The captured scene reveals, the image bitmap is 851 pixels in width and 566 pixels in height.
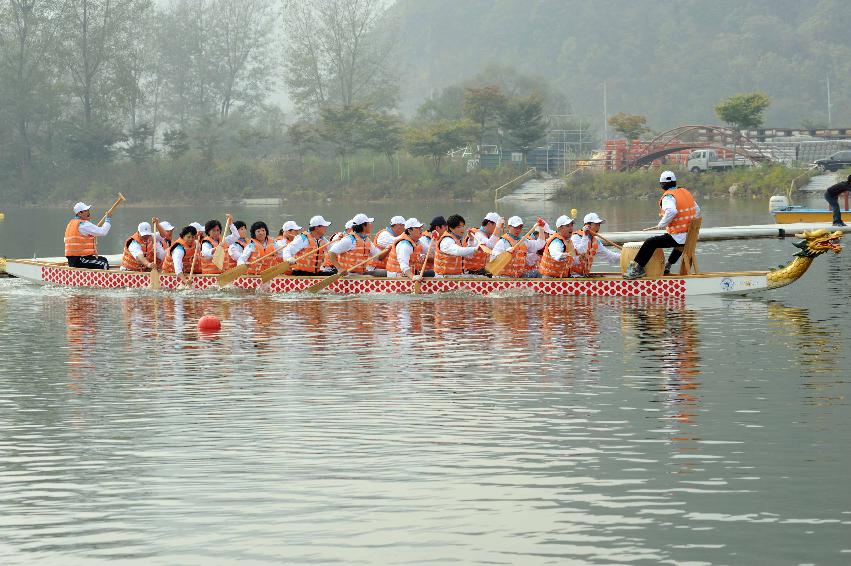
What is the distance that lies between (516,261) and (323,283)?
390 cm

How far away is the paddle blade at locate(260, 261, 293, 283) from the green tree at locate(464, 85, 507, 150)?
62652 millimetres

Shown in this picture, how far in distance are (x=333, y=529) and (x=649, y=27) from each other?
154m

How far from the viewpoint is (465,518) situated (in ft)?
34.2

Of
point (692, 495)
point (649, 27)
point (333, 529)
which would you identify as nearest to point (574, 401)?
point (692, 495)

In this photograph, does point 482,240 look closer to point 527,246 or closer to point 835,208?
point 527,246

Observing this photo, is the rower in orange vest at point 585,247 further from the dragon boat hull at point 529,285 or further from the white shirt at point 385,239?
the white shirt at point 385,239

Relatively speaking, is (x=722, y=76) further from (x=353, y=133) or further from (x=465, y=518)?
(x=465, y=518)

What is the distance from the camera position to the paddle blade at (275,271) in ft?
83.3

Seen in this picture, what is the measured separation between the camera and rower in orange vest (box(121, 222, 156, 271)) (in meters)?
27.3

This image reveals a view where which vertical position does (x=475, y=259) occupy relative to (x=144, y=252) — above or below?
below

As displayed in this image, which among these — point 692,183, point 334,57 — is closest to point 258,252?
point 692,183

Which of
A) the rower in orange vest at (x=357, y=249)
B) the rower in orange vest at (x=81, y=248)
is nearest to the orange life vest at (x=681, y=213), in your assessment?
the rower in orange vest at (x=357, y=249)

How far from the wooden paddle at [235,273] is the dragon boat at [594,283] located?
0.13 meters

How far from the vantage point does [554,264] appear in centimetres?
2364
